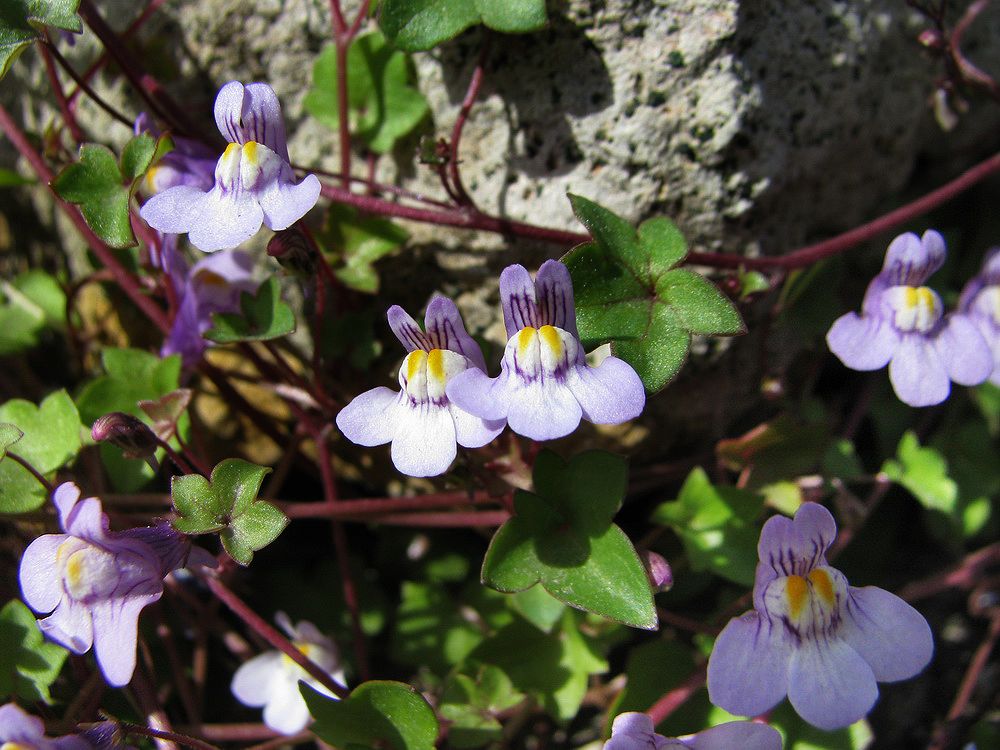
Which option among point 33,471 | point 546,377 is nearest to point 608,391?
point 546,377

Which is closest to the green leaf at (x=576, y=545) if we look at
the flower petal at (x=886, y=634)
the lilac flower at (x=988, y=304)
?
the flower petal at (x=886, y=634)

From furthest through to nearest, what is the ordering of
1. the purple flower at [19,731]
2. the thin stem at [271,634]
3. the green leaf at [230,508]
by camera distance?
the thin stem at [271,634] → the green leaf at [230,508] → the purple flower at [19,731]

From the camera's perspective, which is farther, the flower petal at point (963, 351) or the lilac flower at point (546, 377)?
the flower petal at point (963, 351)

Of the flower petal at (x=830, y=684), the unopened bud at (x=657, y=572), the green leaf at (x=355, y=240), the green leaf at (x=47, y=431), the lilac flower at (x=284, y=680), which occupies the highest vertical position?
the green leaf at (x=355, y=240)

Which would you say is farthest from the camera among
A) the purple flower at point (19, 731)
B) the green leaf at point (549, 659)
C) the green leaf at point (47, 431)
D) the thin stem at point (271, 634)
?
the green leaf at point (549, 659)

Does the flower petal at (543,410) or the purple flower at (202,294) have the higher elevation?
the purple flower at (202,294)

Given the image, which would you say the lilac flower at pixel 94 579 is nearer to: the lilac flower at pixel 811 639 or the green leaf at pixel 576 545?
the green leaf at pixel 576 545
